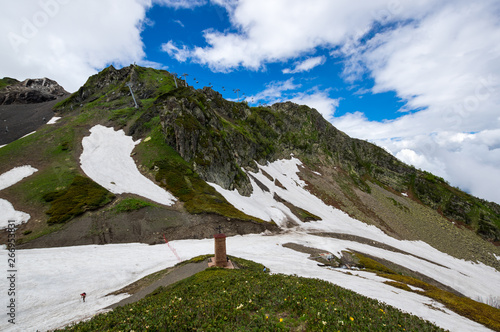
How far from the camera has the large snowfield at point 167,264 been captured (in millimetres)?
17875

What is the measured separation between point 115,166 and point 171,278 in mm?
44566

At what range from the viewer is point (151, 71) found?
126812 millimetres

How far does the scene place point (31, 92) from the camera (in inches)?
5330

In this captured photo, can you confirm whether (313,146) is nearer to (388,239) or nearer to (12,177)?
(388,239)

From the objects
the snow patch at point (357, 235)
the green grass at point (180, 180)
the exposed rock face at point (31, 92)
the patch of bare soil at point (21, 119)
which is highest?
the exposed rock face at point (31, 92)

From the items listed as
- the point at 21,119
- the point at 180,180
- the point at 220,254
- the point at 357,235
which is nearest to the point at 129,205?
the point at 180,180

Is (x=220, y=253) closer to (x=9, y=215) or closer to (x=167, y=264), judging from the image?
(x=167, y=264)

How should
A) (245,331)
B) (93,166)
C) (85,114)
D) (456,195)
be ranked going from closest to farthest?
(245,331), (93,166), (85,114), (456,195)

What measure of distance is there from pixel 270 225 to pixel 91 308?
135 ft

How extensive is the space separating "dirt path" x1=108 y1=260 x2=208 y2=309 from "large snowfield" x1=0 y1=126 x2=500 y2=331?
209cm

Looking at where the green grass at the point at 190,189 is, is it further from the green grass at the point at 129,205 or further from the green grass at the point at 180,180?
the green grass at the point at 129,205

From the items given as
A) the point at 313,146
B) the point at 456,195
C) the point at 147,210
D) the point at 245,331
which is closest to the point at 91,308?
the point at 245,331

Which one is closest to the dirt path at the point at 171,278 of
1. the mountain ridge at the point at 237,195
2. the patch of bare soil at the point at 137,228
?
the mountain ridge at the point at 237,195

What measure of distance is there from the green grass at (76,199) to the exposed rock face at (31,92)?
139712 millimetres
